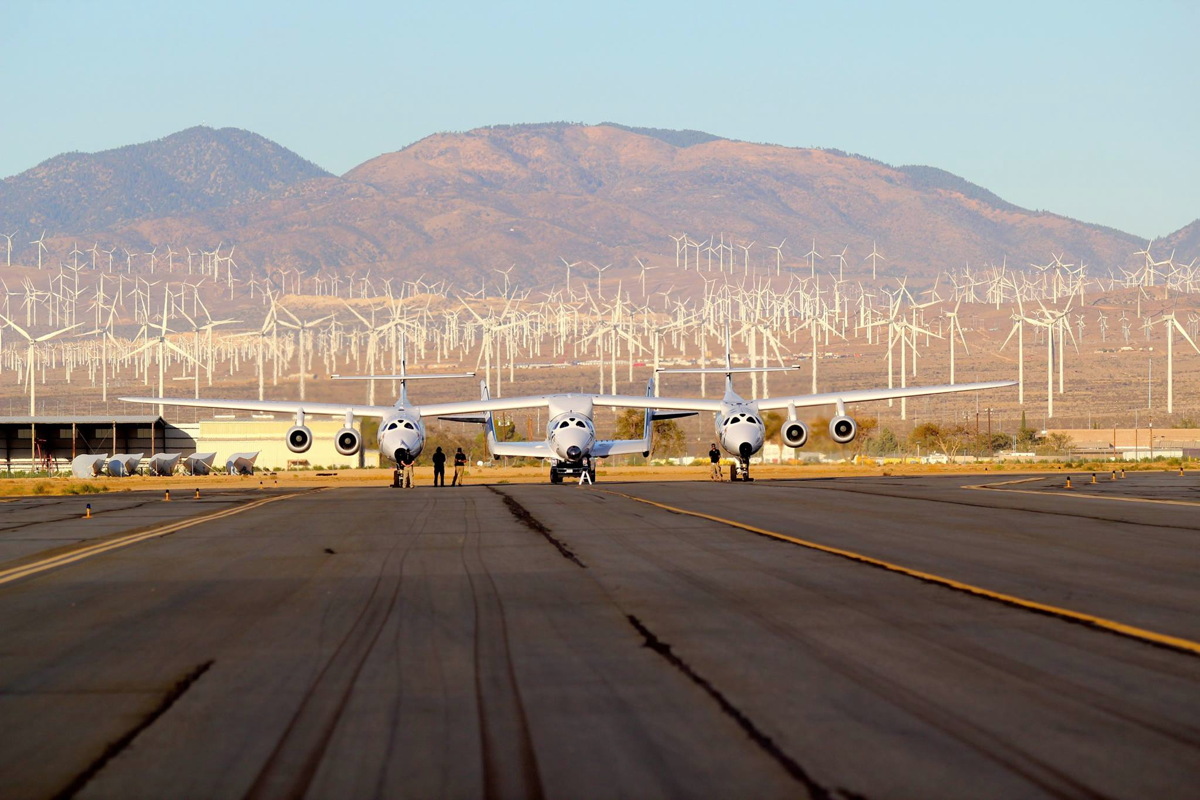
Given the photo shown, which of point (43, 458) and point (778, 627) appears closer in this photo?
point (778, 627)

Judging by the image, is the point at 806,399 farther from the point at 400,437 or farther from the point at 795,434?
the point at 400,437

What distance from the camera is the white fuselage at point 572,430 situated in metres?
49.8

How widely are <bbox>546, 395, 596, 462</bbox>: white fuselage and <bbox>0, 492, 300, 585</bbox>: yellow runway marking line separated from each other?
62.0 ft

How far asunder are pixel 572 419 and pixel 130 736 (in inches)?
1663

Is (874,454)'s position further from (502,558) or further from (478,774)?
(478,774)

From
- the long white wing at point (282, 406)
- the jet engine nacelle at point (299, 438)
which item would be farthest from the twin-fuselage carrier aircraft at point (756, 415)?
the jet engine nacelle at point (299, 438)

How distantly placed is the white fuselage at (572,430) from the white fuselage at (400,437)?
18.3 feet

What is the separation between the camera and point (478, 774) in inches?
289

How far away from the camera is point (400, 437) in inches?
1821

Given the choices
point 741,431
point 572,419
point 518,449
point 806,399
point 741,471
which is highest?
point 806,399

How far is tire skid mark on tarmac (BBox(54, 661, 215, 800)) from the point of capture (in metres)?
7.28

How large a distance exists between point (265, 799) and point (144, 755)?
134cm

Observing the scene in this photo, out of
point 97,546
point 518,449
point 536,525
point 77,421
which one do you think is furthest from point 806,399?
point 77,421

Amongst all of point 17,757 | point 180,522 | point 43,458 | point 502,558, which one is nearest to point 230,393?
point 43,458
